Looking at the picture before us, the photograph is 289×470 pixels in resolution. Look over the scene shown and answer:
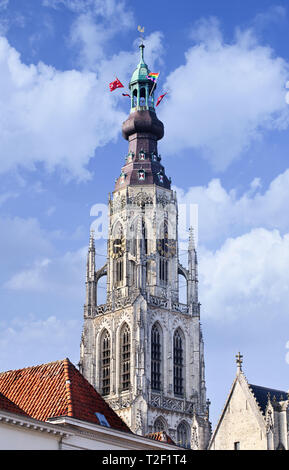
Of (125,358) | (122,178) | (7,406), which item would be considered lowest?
(7,406)

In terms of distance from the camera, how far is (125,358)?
95.6 metres

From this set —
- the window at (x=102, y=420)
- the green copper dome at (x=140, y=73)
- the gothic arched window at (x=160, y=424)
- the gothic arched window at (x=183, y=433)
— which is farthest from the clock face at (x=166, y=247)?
the window at (x=102, y=420)

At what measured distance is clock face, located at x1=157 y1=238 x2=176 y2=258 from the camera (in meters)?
102

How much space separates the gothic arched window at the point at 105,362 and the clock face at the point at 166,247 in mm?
9829

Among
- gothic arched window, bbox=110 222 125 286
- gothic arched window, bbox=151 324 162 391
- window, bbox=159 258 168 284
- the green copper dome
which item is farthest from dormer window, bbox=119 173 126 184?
gothic arched window, bbox=151 324 162 391

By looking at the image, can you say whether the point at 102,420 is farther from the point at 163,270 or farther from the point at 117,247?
the point at 117,247

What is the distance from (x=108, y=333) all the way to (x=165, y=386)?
7.59 meters

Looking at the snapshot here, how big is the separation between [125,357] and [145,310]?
4.74 meters

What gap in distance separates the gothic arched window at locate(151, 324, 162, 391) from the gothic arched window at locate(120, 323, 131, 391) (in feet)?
7.59

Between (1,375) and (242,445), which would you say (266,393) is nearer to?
(242,445)

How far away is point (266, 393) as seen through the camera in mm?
55344

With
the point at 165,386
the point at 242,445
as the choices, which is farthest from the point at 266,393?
the point at 165,386

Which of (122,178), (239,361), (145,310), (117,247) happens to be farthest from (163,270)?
(239,361)

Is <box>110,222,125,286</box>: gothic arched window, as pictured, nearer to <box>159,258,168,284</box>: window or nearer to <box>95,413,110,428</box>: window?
<box>159,258,168,284</box>: window
